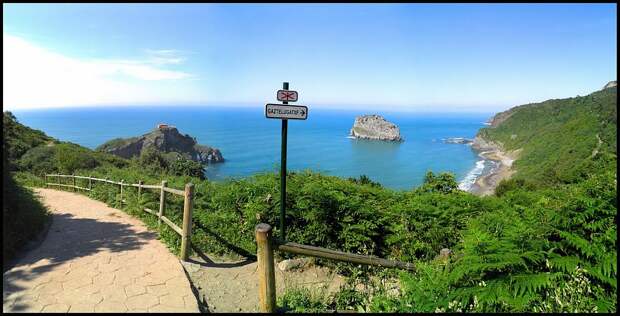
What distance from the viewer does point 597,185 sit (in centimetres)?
370

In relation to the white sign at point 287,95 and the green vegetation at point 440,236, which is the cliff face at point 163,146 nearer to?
the green vegetation at point 440,236

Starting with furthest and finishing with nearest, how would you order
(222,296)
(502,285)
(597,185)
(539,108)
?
1. (539,108)
2. (222,296)
3. (597,185)
4. (502,285)

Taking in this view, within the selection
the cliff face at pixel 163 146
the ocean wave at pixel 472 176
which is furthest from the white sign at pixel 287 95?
the ocean wave at pixel 472 176

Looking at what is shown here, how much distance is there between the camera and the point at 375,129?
160 metres

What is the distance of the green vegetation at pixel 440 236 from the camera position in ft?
9.32

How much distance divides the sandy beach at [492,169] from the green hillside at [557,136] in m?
2.83

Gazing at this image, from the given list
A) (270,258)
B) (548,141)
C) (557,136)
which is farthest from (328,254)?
(557,136)


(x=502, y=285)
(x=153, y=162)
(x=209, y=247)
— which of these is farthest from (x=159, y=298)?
(x=153, y=162)

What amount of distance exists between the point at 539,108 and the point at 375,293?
505ft

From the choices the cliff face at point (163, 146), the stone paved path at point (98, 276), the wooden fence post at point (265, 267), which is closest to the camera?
the wooden fence post at point (265, 267)

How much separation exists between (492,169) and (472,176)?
30.9 feet

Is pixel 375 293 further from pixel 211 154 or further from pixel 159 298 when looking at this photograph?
pixel 211 154

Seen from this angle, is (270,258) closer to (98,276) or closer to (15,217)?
(98,276)

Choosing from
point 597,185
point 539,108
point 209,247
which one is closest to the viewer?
point 597,185
